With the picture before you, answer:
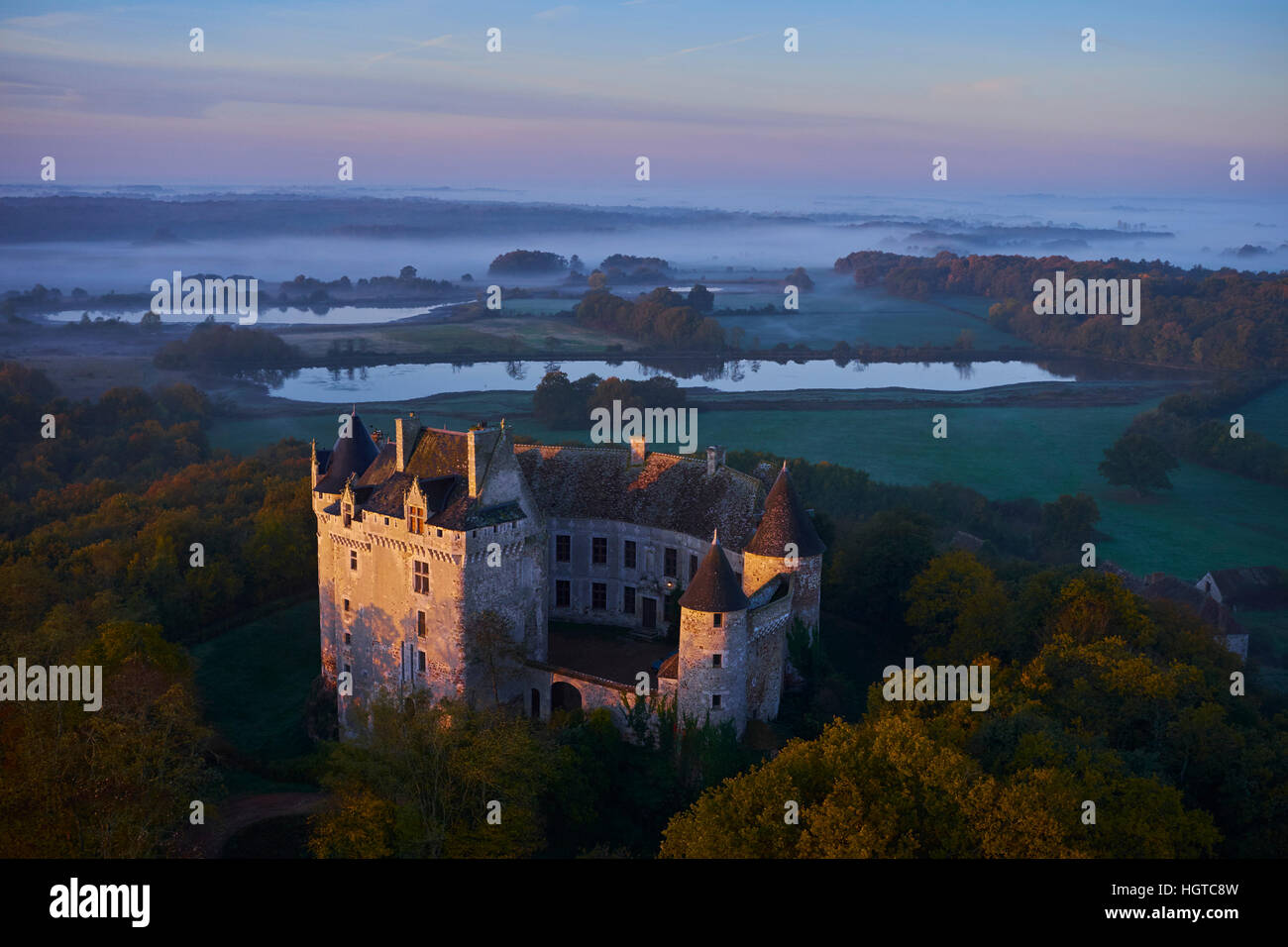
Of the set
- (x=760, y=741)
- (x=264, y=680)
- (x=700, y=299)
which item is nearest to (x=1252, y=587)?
(x=760, y=741)

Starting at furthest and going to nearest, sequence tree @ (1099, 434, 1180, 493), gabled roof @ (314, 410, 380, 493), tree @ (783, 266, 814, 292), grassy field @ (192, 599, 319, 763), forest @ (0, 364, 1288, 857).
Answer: tree @ (783, 266, 814, 292) < tree @ (1099, 434, 1180, 493) < gabled roof @ (314, 410, 380, 493) < grassy field @ (192, 599, 319, 763) < forest @ (0, 364, 1288, 857)

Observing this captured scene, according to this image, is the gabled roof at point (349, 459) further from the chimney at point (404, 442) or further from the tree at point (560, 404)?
the tree at point (560, 404)

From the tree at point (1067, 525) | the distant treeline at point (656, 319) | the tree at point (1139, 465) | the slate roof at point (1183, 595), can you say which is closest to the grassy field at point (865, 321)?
the distant treeline at point (656, 319)

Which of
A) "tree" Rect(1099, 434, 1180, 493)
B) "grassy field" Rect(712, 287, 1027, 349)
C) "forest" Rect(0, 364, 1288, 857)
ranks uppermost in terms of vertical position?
"grassy field" Rect(712, 287, 1027, 349)

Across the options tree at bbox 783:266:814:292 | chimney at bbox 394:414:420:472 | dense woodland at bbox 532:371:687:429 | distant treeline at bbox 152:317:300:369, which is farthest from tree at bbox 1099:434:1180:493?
tree at bbox 783:266:814:292

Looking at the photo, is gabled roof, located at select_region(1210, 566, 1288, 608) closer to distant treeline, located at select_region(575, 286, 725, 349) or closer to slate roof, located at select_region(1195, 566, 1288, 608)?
slate roof, located at select_region(1195, 566, 1288, 608)

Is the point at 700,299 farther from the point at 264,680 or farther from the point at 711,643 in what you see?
the point at 711,643
